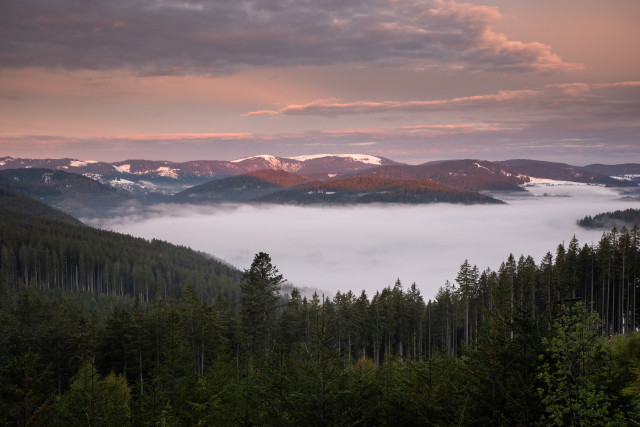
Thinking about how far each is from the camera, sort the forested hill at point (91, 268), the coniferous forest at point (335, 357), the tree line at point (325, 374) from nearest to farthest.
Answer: the tree line at point (325, 374) → the coniferous forest at point (335, 357) → the forested hill at point (91, 268)

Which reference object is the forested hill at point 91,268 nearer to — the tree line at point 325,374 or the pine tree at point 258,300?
the tree line at point 325,374

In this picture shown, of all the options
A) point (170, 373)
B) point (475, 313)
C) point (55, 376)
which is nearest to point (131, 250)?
point (55, 376)

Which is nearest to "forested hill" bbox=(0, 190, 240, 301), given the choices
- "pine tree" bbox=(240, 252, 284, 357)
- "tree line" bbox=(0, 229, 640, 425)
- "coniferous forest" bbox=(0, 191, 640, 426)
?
"coniferous forest" bbox=(0, 191, 640, 426)

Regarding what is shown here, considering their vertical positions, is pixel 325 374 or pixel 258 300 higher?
pixel 325 374

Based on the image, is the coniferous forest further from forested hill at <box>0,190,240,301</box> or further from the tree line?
forested hill at <box>0,190,240,301</box>

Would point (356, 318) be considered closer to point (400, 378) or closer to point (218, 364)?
point (218, 364)

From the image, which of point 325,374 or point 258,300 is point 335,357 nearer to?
point 325,374

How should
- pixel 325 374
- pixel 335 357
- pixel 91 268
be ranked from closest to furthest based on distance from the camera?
pixel 325 374
pixel 335 357
pixel 91 268

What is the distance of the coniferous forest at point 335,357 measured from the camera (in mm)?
13016

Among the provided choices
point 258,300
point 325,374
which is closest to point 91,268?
point 258,300

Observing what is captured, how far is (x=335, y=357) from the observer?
16.4 m

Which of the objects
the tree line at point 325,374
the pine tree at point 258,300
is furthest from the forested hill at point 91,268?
the pine tree at point 258,300

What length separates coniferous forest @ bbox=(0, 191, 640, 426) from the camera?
42.7 feet

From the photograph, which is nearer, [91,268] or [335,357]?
[335,357]
